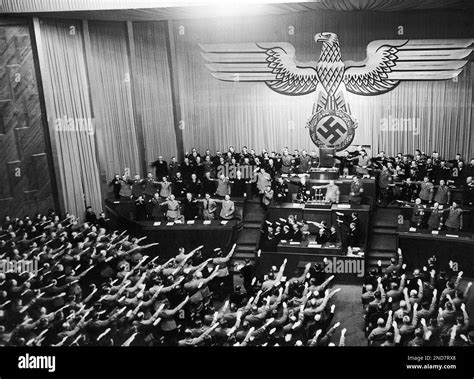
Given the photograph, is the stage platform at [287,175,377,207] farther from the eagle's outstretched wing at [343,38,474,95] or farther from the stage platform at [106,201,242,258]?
the eagle's outstretched wing at [343,38,474,95]

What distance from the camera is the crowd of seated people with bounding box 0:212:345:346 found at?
9.58 m

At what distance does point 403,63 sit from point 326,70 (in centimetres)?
229


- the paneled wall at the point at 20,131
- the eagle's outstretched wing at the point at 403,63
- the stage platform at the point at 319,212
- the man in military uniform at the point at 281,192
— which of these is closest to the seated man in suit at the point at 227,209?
the stage platform at the point at 319,212

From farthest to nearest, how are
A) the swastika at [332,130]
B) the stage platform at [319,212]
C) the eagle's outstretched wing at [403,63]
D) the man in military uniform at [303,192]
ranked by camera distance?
the swastika at [332,130], the eagle's outstretched wing at [403,63], the man in military uniform at [303,192], the stage platform at [319,212]

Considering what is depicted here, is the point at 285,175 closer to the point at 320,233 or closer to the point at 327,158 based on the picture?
the point at 327,158

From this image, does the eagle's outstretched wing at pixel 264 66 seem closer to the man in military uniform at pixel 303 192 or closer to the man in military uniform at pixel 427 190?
the man in military uniform at pixel 303 192

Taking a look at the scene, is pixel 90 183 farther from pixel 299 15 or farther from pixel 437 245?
pixel 437 245

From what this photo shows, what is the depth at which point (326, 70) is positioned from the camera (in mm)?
17438

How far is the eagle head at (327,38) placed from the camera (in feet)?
56.2

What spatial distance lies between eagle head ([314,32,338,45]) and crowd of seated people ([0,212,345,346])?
24.9ft

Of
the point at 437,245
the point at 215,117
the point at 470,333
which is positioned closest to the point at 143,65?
the point at 215,117

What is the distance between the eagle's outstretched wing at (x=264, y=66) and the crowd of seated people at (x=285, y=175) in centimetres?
228

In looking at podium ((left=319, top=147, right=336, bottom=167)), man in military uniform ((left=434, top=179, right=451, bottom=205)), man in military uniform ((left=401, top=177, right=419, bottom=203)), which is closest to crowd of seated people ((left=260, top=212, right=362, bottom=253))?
man in military uniform ((left=401, top=177, right=419, bottom=203))

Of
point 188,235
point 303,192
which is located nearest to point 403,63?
point 303,192
